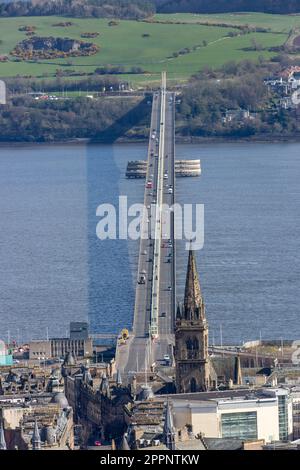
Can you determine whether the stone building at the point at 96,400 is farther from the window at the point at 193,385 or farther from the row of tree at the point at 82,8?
the row of tree at the point at 82,8

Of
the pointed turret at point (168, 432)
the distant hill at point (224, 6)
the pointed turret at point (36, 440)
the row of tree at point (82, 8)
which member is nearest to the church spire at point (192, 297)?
the pointed turret at point (168, 432)

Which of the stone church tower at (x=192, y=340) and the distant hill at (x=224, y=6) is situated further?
the distant hill at (x=224, y=6)

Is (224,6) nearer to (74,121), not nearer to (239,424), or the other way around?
(74,121)

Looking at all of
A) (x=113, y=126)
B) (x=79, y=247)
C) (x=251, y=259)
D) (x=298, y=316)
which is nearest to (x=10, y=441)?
(x=298, y=316)

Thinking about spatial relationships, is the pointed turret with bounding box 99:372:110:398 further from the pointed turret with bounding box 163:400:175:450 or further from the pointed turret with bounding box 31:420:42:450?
the pointed turret with bounding box 163:400:175:450

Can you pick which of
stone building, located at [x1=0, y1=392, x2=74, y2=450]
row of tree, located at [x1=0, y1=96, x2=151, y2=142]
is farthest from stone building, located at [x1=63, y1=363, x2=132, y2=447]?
row of tree, located at [x1=0, y1=96, x2=151, y2=142]

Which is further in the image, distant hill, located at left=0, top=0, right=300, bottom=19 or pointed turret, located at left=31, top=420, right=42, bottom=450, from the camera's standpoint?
distant hill, located at left=0, top=0, right=300, bottom=19

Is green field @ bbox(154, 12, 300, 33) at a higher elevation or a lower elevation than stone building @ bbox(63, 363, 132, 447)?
higher
